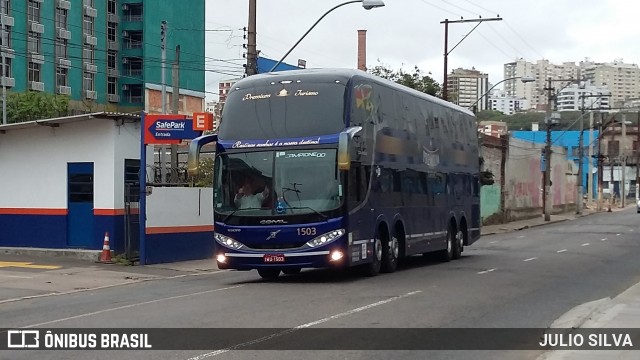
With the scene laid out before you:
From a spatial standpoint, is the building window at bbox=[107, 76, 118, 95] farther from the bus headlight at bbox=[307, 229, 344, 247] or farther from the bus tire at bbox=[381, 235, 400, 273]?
the bus headlight at bbox=[307, 229, 344, 247]

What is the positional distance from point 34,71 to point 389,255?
6428 centimetres

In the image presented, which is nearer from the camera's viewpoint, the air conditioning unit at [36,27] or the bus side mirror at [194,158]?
the bus side mirror at [194,158]

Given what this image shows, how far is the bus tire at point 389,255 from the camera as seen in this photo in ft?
63.6

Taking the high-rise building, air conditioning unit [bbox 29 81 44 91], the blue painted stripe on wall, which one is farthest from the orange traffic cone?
air conditioning unit [bbox 29 81 44 91]

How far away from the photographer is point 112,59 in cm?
8794

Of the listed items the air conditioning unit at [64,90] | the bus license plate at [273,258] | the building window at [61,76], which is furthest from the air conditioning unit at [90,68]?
the bus license plate at [273,258]

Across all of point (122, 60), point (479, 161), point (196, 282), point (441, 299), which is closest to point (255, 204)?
point (196, 282)

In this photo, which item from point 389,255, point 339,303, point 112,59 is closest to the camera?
point 339,303

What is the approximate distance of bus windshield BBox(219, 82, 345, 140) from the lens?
16797 mm

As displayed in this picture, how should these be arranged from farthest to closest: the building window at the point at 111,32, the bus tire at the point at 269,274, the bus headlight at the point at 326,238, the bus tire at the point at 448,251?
the building window at the point at 111,32, the bus tire at the point at 448,251, the bus tire at the point at 269,274, the bus headlight at the point at 326,238

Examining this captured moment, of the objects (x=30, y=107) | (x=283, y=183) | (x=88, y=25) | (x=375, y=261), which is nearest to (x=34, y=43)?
(x=88, y=25)

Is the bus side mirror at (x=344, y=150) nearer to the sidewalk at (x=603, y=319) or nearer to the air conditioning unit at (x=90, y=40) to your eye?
the sidewalk at (x=603, y=319)

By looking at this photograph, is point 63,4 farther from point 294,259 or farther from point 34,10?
point 294,259

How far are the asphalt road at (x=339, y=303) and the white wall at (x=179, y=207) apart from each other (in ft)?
8.54
